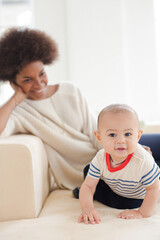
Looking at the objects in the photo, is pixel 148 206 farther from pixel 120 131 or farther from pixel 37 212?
pixel 37 212

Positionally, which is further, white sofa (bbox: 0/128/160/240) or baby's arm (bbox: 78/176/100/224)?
Result: baby's arm (bbox: 78/176/100/224)

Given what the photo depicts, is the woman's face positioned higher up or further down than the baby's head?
higher up

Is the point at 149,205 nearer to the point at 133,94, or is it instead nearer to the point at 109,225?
the point at 109,225

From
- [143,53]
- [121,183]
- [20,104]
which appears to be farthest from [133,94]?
[121,183]

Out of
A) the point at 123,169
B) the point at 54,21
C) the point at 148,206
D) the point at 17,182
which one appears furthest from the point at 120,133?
the point at 54,21

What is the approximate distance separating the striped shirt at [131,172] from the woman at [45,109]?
46cm

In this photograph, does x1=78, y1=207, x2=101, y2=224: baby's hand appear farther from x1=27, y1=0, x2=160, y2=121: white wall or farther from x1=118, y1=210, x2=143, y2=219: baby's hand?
x1=27, y1=0, x2=160, y2=121: white wall

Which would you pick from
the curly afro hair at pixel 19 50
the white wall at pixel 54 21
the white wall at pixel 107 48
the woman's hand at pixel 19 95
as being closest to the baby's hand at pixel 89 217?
the woman's hand at pixel 19 95


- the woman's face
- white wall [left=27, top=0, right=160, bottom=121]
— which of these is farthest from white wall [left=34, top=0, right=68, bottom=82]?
the woman's face

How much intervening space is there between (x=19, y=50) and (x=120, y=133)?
32.4 inches

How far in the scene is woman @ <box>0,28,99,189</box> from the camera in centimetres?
171

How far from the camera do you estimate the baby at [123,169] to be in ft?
3.91

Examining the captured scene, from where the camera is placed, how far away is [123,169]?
1.24m

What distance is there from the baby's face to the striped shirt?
0.19ft
